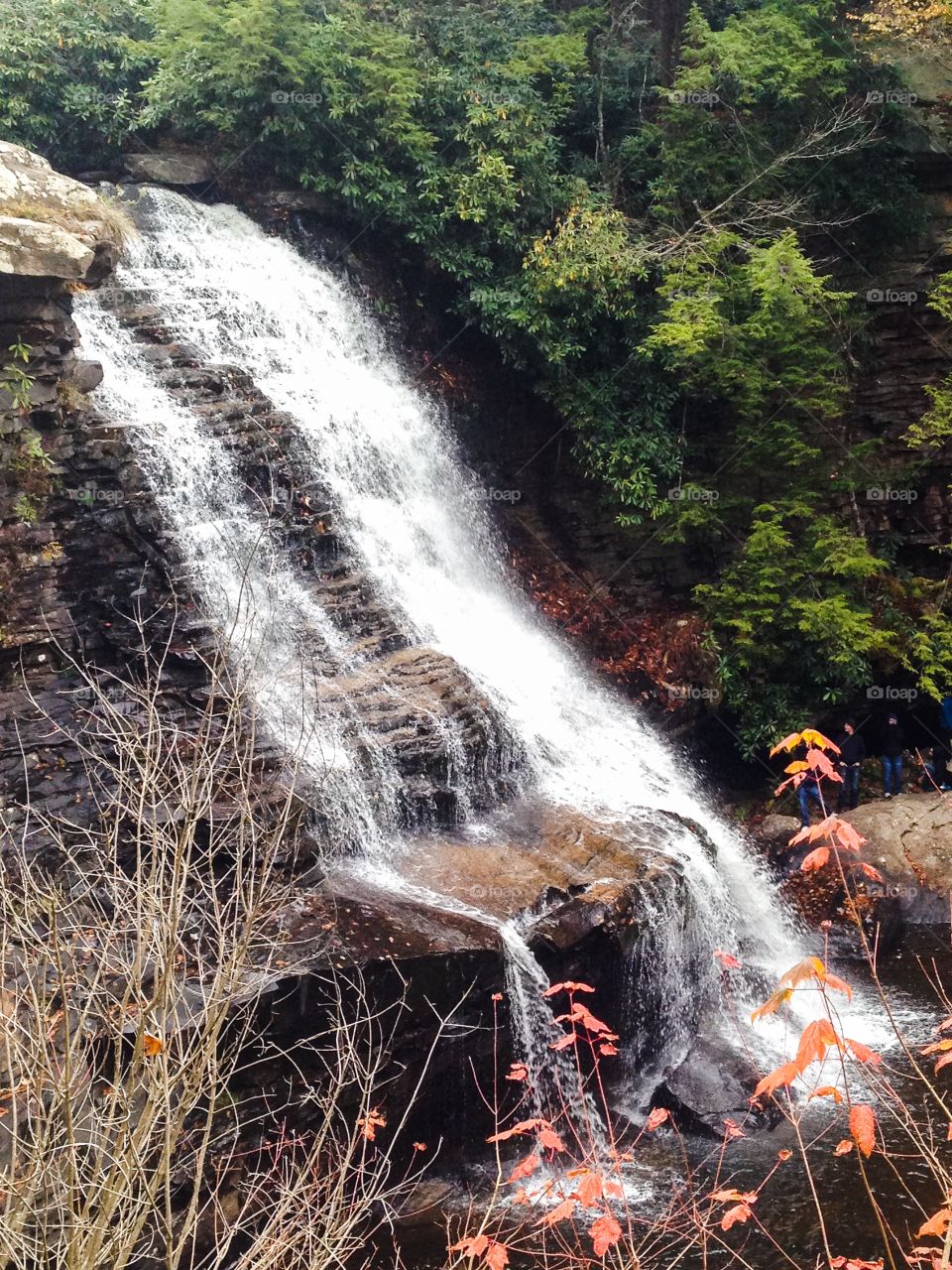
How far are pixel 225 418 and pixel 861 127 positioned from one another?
9.19m

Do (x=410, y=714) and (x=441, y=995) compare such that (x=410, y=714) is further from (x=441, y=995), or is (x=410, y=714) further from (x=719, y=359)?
(x=719, y=359)

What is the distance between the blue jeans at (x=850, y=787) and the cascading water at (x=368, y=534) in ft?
6.12

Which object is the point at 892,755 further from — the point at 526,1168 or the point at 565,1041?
the point at 526,1168

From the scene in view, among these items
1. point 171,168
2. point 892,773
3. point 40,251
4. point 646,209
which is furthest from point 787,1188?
point 171,168

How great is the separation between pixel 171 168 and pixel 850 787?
11180 millimetres

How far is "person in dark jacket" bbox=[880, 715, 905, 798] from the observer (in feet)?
41.8

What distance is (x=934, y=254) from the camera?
14062 mm

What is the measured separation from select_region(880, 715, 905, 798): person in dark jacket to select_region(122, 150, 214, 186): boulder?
35.0 feet

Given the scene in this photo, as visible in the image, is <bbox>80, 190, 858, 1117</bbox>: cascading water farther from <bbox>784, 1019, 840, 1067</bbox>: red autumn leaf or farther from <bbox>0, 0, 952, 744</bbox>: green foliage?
<bbox>784, 1019, 840, 1067</bbox>: red autumn leaf

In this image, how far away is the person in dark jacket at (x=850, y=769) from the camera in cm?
1263

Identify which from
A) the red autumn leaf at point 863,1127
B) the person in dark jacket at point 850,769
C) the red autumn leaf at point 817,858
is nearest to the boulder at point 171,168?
the person in dark jacket at point 850,769

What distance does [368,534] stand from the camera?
1162cm

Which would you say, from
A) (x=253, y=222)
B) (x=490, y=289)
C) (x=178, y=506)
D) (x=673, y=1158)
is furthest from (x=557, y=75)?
(x=673, y=1158)

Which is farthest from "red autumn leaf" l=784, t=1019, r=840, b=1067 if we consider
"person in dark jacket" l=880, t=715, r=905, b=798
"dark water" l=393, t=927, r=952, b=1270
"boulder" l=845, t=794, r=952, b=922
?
"person in dark jacket" l=880, t=715, r=905, b=798
